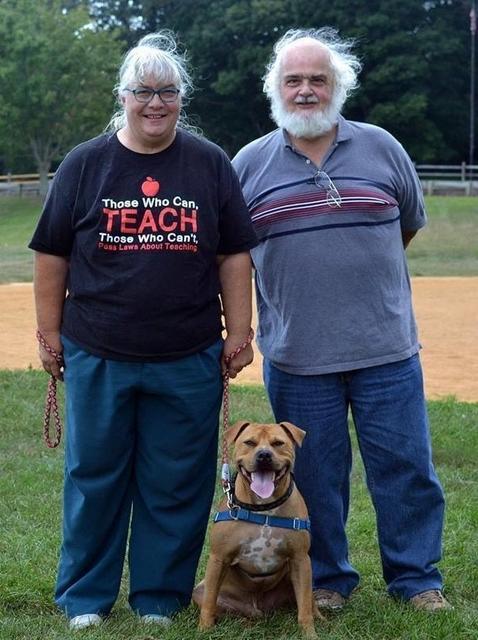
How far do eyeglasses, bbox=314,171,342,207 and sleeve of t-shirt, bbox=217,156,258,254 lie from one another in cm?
32

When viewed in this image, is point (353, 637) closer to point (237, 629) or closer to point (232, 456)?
point (237, 629)

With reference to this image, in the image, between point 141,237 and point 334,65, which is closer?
point 141,237

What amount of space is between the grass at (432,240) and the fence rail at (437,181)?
2.44 metres

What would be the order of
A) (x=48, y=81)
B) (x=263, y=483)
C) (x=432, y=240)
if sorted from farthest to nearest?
1. (x=48, y=81)
2. (x=432, y=240)
3. (x=263, y=483)

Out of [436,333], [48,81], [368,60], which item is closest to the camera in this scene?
[436,333]

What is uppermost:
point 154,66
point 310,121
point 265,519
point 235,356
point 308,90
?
point 154,66

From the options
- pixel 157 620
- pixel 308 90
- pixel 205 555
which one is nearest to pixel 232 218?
pixel 308 90

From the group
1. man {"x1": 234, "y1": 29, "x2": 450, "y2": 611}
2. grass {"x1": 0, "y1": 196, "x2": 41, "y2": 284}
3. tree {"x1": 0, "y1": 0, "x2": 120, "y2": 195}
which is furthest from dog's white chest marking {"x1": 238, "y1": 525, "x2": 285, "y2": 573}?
tree {"x1": 0, "y1": 0, "x2": 120, "y2": 195}

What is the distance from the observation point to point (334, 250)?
4285mm

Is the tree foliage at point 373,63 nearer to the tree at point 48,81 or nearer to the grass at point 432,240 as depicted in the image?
the tree at point 48,81

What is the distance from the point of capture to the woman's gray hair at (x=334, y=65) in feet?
14.3

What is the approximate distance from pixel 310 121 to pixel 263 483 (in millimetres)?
1409

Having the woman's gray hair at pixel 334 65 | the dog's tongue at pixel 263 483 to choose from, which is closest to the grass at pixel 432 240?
the woman's gray hair at pixel 334 65

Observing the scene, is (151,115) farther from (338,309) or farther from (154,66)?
(338,309)
